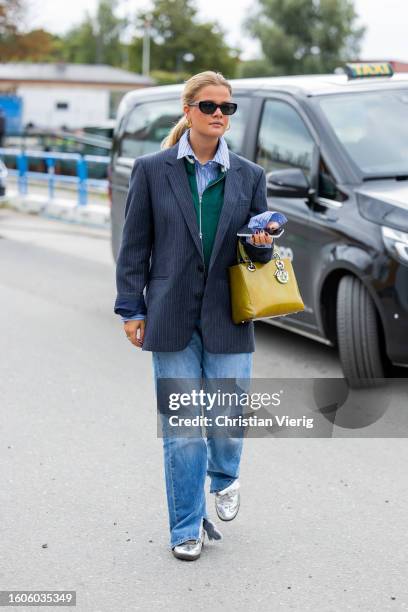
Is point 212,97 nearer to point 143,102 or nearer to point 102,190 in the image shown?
point 143,102

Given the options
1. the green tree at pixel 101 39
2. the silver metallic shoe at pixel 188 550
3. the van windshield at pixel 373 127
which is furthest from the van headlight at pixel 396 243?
the green tree at pixel 101 39

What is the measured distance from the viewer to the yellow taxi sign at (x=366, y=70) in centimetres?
795

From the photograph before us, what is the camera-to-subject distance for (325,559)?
4.20m

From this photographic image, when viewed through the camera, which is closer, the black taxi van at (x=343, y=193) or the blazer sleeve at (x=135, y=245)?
the blazer sleeve at (x=135, y=245)

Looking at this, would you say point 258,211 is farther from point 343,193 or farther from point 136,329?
point 343,193

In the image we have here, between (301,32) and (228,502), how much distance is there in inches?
2194

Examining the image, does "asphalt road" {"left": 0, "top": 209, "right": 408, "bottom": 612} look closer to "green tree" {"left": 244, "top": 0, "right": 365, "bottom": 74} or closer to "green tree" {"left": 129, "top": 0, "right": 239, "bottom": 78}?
"green tree" {"left": 244, "top": 0, "right": 365, "bottom": 74}

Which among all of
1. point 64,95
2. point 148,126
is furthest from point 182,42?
point 148,126

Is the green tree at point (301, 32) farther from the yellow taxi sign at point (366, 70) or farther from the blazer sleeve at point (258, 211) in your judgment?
the blazer sleeve at point (258, 211)

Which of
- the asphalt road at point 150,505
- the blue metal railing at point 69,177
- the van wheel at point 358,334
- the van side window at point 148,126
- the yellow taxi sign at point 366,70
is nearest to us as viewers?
the asphalt road at point 150,505

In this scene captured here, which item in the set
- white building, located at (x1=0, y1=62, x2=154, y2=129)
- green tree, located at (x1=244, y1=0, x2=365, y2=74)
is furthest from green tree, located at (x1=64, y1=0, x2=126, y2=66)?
green tree, located at (x1=244, y1=0, x2=365, y2=74)

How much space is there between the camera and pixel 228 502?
446 centimetres

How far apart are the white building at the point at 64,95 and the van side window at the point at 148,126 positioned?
5270 centimetres

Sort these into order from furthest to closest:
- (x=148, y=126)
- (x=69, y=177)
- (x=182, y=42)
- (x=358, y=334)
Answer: (x=182, y=42), (x=69, y=177), (x=148, y=126), (x=358, y=334)
